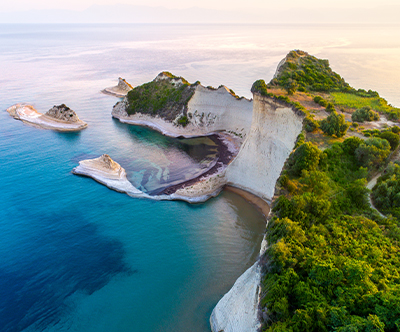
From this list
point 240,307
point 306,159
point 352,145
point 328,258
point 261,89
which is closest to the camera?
point 328,258

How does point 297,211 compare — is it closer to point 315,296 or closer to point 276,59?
point 315,296

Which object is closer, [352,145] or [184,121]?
[352,145]

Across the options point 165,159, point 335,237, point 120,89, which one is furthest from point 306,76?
point 120,89

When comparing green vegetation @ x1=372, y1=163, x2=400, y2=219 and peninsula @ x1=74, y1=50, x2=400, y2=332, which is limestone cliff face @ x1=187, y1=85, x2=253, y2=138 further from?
green vegetation @ x1=372, y1=163, x2=400, y2=219

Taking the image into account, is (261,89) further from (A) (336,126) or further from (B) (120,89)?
(B) (120,89)

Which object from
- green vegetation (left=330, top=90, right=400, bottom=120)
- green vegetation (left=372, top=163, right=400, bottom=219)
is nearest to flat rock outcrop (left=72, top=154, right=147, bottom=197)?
green vegetation (left=372, top=163, right=400, bottom=219)
